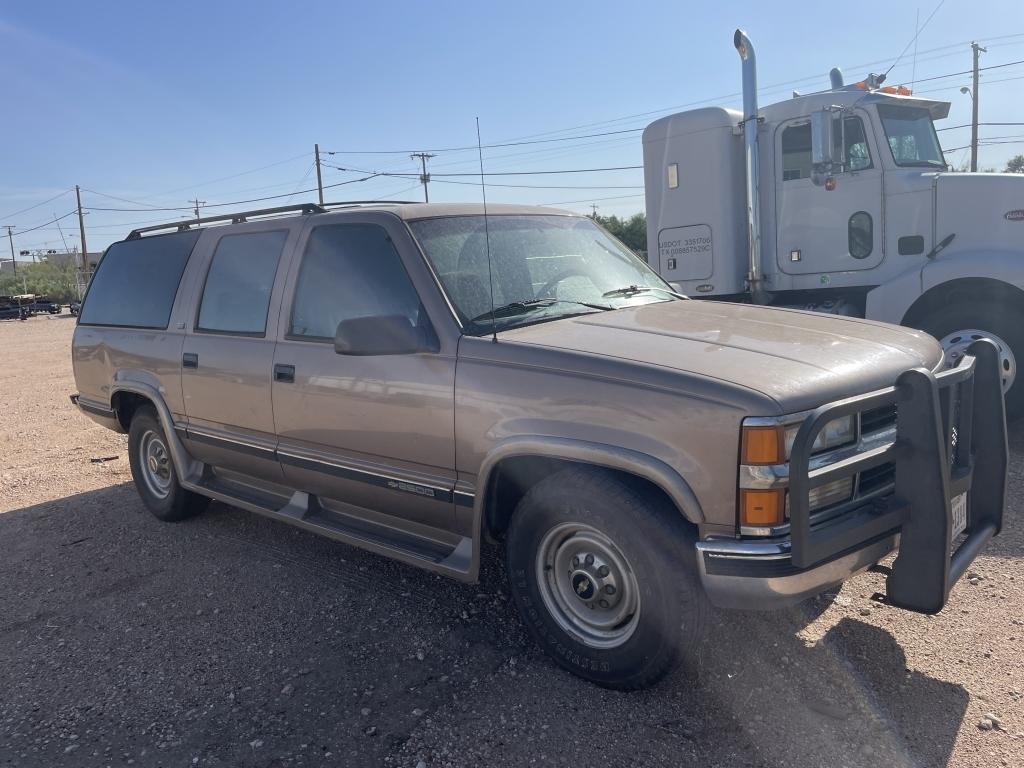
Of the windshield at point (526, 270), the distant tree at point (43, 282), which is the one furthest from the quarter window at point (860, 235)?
the distant tree at point (43, 282)

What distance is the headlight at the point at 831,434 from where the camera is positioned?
2.65 metres

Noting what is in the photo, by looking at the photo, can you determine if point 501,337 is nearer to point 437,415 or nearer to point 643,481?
point 437,415

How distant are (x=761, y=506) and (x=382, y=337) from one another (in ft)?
5.54

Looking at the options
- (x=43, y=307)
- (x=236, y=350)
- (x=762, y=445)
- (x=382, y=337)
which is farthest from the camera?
(x=43, y=307)

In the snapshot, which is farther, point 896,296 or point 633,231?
point 633,231

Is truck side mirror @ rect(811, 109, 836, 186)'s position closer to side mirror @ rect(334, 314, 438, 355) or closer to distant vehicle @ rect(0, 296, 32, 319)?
side mirror @ rect(334, 314, 438, 355)

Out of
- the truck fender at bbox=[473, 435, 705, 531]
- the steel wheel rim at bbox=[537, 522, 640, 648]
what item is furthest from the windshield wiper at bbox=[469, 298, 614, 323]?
the steel wheel rim at bbox=[537, 522, 640, 648]

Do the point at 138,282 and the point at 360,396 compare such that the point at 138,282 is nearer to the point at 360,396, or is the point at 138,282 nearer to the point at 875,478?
the point at 360,396

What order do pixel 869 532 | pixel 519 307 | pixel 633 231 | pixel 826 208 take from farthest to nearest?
pixel 633 231 → pixel 826 208 → pixel 519 307 → pixel 869 532

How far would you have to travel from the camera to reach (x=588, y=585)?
3162 mm

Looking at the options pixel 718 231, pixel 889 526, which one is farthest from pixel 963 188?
pixel 889 526

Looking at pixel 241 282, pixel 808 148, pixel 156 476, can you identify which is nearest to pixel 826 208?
pixel 808 148

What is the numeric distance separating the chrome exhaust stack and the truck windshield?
42.8 inches

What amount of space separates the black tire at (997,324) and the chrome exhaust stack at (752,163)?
1.63 meters
